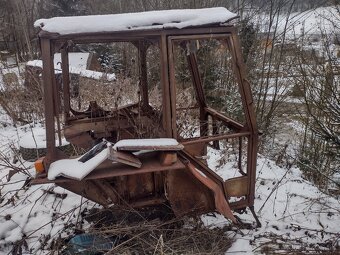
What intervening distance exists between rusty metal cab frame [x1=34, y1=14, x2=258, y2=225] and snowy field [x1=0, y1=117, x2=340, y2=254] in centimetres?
45

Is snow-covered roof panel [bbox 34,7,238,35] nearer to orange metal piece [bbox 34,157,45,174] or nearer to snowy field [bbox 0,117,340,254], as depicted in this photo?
orange metal piece [bbox 34,157,45,174]

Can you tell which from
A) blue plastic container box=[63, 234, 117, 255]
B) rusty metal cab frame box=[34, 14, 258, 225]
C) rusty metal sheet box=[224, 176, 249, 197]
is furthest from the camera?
rusty metal sheet box=[224, 176, 249, 197]

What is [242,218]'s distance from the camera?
369cm

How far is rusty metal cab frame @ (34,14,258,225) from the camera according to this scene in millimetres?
2588

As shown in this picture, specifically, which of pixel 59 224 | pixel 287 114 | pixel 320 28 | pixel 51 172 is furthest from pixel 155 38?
pixel 287 114

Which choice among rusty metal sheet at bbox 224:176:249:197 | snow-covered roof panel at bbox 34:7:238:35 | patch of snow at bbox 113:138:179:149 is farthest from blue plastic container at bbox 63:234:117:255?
snow-covered roof panel at bbox 34:7:238:35

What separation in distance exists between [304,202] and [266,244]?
132cm

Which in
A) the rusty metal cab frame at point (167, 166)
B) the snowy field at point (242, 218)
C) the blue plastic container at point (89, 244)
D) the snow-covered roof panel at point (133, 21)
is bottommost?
the snowy field at point (242, 218)

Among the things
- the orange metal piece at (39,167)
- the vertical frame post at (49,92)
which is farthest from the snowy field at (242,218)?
the vertical frame post at (49,92)

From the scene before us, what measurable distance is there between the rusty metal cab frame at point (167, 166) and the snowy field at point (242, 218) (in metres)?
0.45

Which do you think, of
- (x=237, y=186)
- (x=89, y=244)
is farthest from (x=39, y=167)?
(x=237, y=186)

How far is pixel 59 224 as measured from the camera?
3496 millimetres

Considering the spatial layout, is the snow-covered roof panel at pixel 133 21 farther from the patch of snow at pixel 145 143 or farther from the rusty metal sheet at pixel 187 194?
the rusty metal sheet at pixel 187 194

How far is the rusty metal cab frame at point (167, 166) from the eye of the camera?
2588 mm
